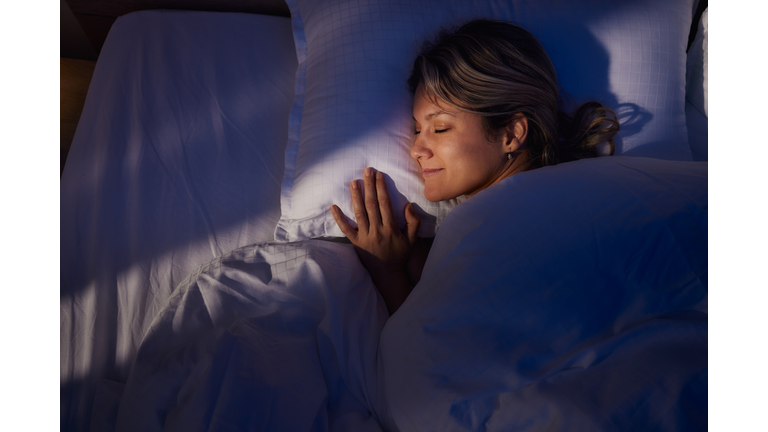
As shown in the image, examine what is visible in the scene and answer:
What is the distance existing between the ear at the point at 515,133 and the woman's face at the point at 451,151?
1 centimetres

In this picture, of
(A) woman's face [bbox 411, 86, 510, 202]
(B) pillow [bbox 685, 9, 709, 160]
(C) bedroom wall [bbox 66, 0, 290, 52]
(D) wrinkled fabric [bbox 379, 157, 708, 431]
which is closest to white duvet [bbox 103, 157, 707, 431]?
(D) wrinkled fabric [bbox 379, 157, 708, 431]

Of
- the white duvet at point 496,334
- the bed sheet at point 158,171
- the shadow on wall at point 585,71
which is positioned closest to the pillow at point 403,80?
the shadow on wall at point 585,71

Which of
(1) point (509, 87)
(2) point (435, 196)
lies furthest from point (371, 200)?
(1) point (509, 87)

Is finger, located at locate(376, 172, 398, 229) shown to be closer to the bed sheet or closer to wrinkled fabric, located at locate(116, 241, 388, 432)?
wrinkled fabric, located at locate(116, 241, 388, 432)

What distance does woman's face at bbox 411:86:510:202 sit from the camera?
89 centimetres

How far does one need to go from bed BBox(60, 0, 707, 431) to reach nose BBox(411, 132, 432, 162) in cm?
4

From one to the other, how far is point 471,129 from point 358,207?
301 millimetres

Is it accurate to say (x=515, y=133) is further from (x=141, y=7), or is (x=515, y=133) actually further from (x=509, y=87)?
(x=141, y=7)

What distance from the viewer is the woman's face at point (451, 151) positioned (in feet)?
2.93

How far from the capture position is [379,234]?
3.08ft

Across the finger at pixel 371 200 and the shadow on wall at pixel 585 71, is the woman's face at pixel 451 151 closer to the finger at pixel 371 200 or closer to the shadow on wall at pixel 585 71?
the finger at pixel 371 200
